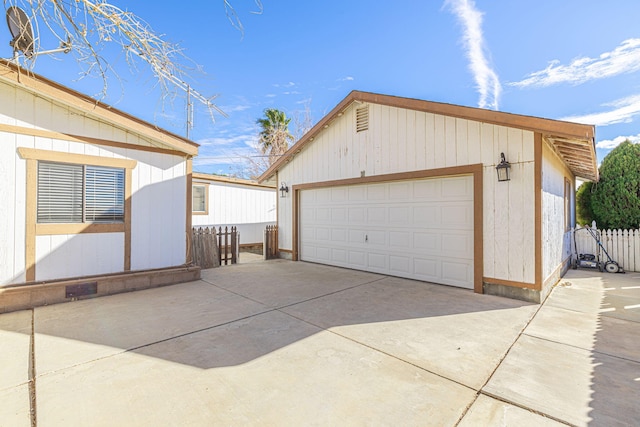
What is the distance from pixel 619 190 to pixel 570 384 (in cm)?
1036

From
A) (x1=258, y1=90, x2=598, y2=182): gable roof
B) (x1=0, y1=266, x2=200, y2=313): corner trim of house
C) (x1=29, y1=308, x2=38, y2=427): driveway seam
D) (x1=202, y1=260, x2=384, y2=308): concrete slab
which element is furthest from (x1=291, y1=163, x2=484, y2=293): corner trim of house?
(x1=29, y1=308, x2=38, y2=427): driveway seam

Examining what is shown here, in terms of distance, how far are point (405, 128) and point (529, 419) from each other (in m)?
5.59

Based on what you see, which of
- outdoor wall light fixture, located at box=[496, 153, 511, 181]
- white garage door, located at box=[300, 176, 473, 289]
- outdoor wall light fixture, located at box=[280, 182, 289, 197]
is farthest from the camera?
outdoor wall light fixture, located at box=[280, 182, 289, 197]

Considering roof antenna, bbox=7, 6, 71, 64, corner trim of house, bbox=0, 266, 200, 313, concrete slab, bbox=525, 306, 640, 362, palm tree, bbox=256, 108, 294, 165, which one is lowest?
concrete slab, bbox=525, 306, 640, 362

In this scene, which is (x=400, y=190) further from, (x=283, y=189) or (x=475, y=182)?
(x=283, y=189)

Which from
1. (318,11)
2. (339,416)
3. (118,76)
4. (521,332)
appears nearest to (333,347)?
(339,416)

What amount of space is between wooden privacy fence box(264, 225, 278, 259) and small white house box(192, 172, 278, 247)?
1.27m

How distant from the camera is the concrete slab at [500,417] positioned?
6.40 ft

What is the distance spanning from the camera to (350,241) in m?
7.72

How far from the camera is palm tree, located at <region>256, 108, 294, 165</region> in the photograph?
19.1 m

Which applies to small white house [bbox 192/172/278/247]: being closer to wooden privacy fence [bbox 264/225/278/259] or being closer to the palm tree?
wooden privacy fence [bbox 264/225/278/259]

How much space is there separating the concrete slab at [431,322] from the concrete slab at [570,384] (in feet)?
0.58

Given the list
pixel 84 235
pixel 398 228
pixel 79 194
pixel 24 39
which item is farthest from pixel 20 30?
pixel 398 228

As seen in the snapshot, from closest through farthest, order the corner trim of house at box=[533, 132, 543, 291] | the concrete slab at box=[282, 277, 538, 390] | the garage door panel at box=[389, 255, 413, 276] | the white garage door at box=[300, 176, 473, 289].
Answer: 1. the concrete slab at box=[282, 277, 538, 390]
2. the corner trim of house at box=[533, 132, 543, 291]
3. the white garage door at box=[300, 176, 473, 289]
4. the garage door panel at box=[389, 255, 413, 276]
